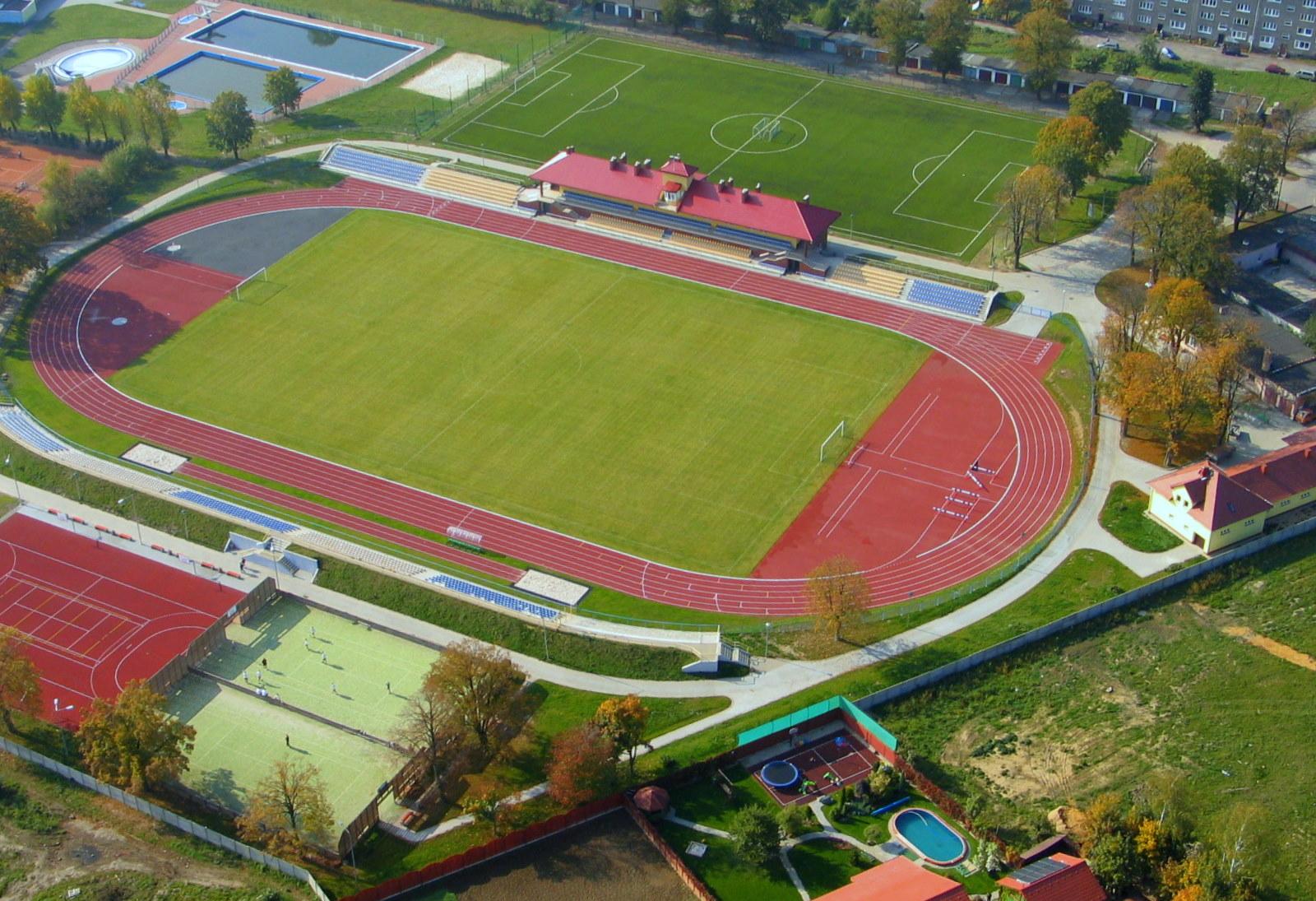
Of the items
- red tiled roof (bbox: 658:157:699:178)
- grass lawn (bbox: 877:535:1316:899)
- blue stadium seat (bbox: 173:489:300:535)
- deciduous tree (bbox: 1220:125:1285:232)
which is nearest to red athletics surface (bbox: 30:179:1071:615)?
blue stadium seat (bbox: 173:489:300:535)

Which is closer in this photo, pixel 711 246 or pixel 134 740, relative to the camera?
pixel 134 740

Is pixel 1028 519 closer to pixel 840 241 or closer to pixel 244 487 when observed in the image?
pixel 840 241

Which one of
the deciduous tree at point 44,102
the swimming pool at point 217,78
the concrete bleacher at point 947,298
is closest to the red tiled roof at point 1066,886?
the concrete bleacher at point 947,298

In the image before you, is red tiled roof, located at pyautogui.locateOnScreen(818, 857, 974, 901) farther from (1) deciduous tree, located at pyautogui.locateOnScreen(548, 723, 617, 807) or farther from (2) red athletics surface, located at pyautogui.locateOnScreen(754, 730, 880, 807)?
(1) deciduous tree, located at pyautogui.locateOnScreen(548, 723, 617, 807)

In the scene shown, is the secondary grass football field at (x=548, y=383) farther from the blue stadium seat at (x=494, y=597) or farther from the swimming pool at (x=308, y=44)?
the swimming pool at (x=308, y=44)

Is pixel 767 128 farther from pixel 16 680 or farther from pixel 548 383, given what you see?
pixel 16 680

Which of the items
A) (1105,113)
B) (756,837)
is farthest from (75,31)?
(756,837)

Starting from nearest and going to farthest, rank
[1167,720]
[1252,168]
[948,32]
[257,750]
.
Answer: [1167,720] → [257,750] → [1252,168] → [948,32]

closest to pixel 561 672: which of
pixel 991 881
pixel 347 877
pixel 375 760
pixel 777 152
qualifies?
pixel 375 760

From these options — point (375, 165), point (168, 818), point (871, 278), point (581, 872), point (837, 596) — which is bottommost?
point (581, 872)
